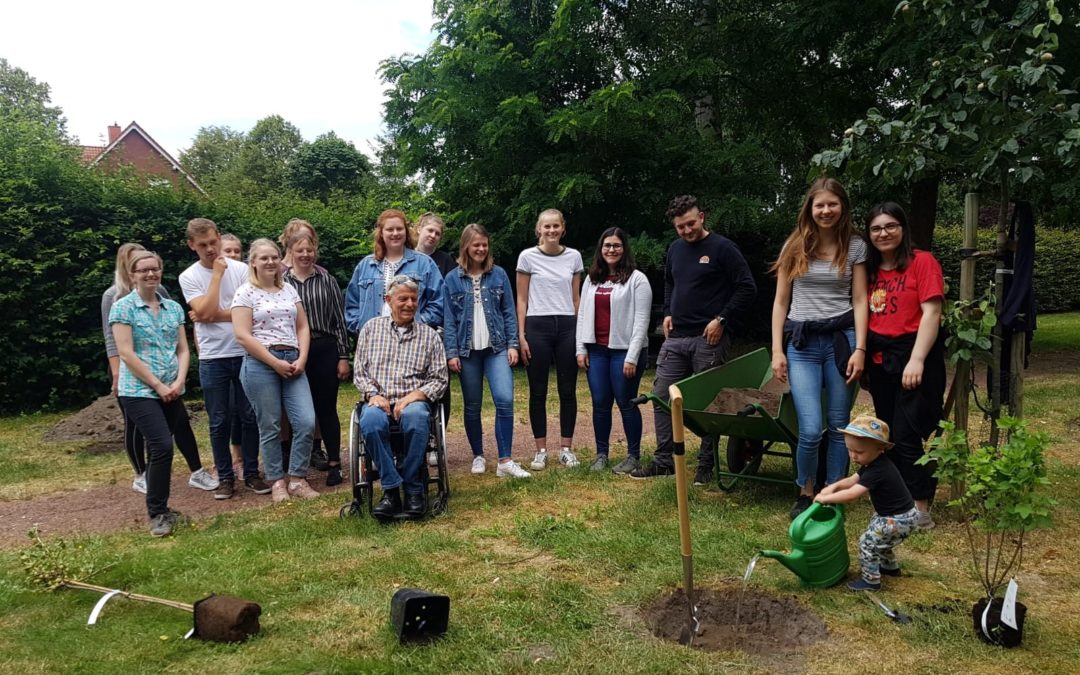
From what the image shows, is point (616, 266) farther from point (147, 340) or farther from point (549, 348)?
point (147, 340)

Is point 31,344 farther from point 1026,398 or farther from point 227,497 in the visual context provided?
point 1026,398

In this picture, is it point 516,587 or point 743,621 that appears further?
point 516,587

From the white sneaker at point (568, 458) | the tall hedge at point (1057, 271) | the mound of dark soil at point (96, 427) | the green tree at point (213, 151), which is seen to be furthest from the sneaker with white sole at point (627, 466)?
the green tree at point (213, 151)

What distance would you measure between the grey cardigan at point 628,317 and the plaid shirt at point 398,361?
108cm

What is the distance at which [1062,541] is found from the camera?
365 centimetres

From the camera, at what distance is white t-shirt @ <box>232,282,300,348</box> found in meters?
4.71

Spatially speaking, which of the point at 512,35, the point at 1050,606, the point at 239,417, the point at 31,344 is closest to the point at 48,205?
the point at 31,344

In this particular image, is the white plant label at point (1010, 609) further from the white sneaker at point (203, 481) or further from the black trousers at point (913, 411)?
the white sneaker at point (203, 481)

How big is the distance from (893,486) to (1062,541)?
1277mm

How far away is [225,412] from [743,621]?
369 cm

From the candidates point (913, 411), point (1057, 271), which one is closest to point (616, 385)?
point (913, 411)

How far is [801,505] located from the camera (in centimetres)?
409

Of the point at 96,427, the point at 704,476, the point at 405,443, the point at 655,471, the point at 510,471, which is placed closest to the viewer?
the point at 405,443

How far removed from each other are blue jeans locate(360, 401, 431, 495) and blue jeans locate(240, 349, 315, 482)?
2.36ft
